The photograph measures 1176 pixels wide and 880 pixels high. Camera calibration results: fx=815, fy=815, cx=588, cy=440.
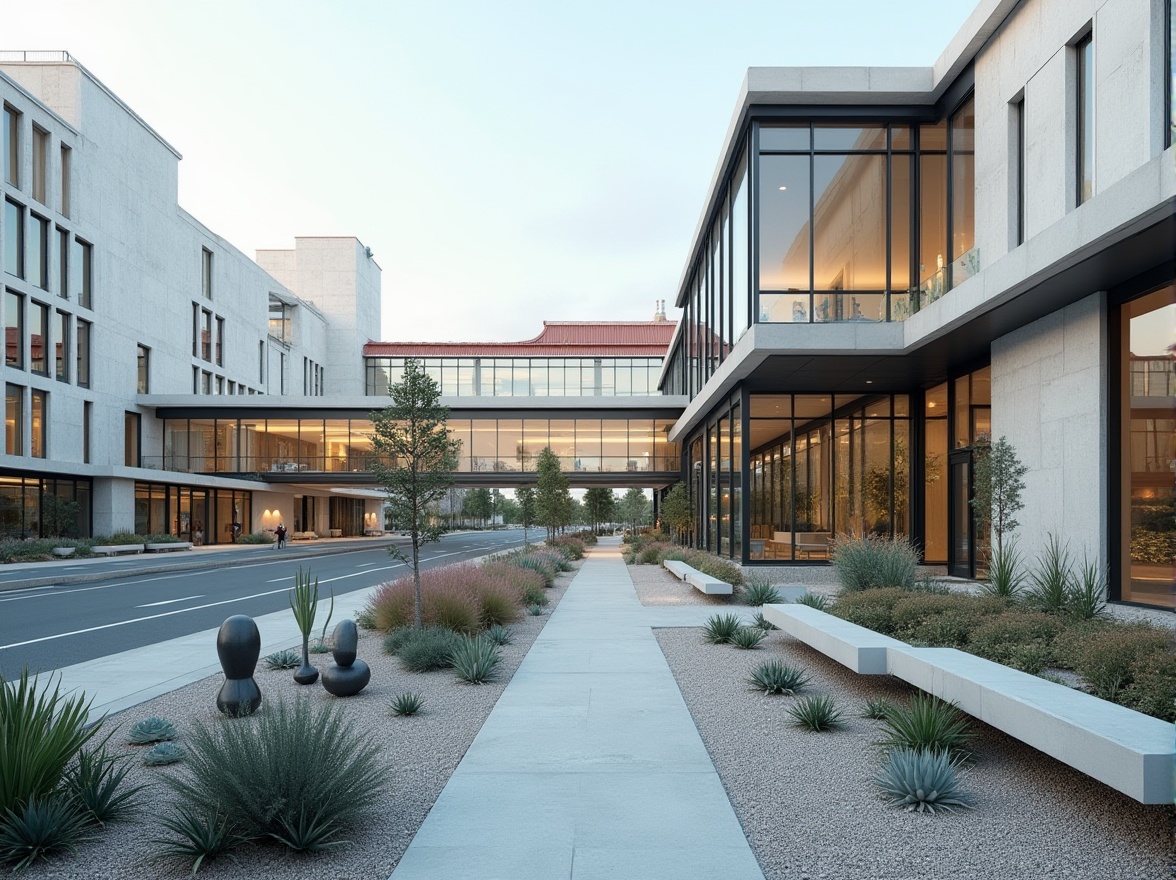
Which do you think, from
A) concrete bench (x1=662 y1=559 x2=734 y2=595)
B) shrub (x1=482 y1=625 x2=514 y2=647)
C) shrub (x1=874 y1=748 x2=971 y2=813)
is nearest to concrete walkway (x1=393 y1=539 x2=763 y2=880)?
shrub (x1=874 y1=748 x2=971 y2=813)

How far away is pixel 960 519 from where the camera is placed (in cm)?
1944

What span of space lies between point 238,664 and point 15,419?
120 ft

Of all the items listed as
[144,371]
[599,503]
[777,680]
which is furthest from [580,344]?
[777,680]

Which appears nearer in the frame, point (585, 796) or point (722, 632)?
point (585, 796)

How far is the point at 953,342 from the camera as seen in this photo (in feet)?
56.0

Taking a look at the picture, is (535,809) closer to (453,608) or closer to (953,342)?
(453,608)

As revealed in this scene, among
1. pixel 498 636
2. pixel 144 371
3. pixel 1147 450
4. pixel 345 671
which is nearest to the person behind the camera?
pixel 345 671

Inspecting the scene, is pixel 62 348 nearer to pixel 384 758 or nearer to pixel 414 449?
pixel 414 449

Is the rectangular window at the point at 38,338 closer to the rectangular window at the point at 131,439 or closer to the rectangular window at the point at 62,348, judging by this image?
the rectangular window at the point at 62,348

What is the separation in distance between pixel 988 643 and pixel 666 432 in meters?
42.9

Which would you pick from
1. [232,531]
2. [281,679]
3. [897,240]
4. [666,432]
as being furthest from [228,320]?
[281,679]

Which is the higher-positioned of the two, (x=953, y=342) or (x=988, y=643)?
(x=953, y=342)

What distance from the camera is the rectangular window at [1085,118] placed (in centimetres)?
1341

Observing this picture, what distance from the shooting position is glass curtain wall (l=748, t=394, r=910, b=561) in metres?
21.9
